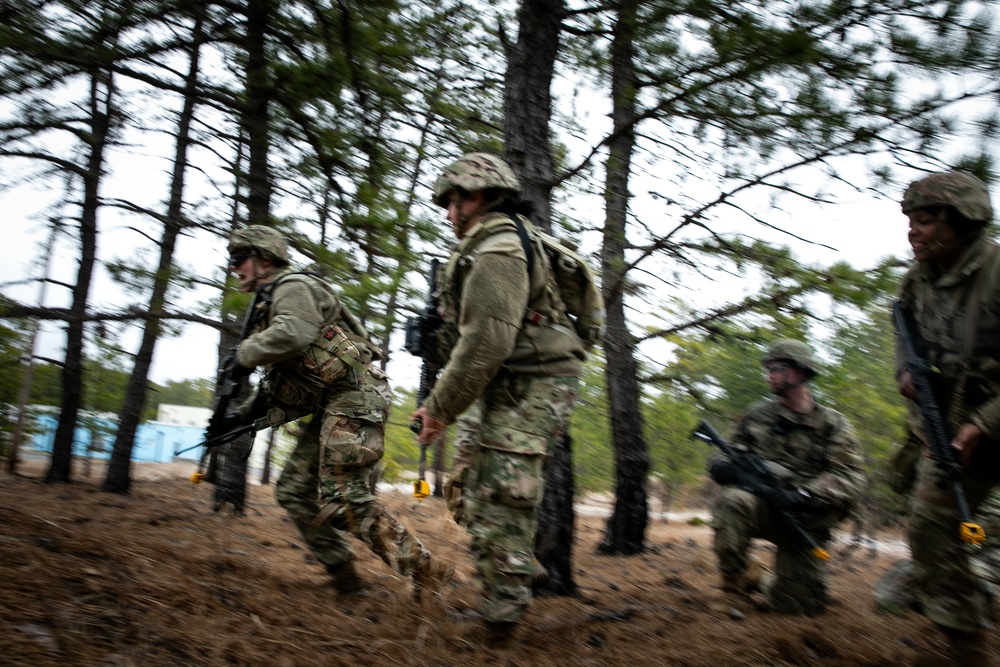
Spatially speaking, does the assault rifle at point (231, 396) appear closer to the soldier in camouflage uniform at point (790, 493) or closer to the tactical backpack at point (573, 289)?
the tactical backpack at point (573, 289)

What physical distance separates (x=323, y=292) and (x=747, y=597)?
128 inches

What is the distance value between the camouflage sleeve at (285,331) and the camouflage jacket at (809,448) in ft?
9.38

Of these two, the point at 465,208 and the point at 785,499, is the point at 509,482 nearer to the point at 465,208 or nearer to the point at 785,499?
the point at 465,208

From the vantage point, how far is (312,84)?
4.70 metres

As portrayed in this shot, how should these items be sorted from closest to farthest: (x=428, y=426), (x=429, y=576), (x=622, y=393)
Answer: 1. (x=428, y=426)
2. (x=429, y=576)
3. (x=622, y=393)

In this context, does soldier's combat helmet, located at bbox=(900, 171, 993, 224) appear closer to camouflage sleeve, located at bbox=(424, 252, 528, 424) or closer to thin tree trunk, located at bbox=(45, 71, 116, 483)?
camouflage sleeve, located at bbox=(424, 252, 528, 424)

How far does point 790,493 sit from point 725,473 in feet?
1.32

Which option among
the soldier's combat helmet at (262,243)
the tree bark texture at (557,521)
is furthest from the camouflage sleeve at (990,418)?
the soldier's combat helmet at (262,243)

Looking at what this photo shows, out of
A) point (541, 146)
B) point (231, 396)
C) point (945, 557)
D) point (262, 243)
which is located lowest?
point (945, 557)

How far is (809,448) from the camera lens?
4.90 metres

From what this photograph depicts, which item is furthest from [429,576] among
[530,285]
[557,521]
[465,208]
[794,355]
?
[794,355]

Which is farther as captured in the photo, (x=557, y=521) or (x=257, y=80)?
(x=257, y=80)

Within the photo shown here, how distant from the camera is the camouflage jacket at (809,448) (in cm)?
464

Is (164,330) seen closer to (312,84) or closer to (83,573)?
(312,84)
